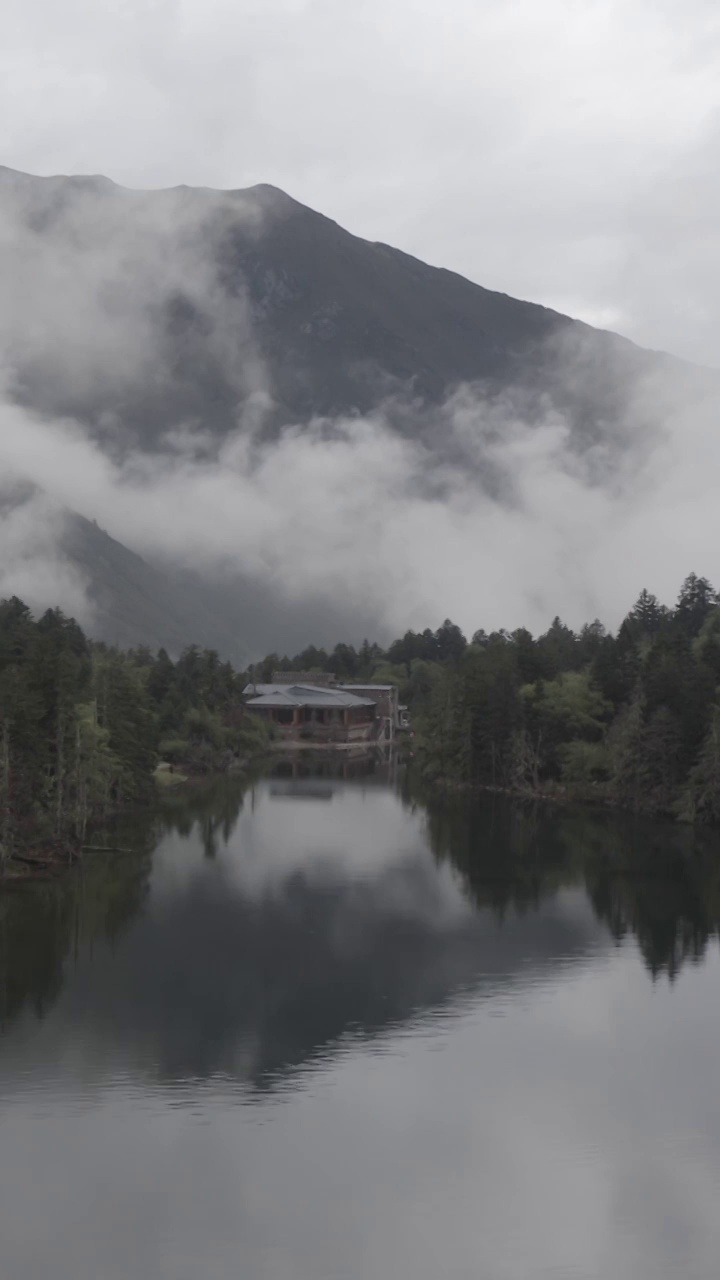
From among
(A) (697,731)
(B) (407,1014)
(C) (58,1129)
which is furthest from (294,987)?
(A) (697,731)

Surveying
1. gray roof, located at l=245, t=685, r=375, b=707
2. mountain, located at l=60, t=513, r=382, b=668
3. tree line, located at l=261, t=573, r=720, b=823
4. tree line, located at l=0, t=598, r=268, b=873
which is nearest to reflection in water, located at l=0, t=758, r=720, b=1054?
tree line, located at l=0, t=598, r=268, b=873

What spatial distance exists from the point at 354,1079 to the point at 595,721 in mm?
36665

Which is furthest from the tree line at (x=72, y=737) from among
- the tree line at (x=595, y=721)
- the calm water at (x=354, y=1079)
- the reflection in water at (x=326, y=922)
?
the tree line at (x=595, y=721)

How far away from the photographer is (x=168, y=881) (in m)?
29.9

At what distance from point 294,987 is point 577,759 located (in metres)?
30.5

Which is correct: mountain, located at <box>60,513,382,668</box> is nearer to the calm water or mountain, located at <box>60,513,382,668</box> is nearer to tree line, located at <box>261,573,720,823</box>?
tree line, located at <box>261,573,720,823</box>

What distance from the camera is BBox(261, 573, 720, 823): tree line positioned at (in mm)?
43719

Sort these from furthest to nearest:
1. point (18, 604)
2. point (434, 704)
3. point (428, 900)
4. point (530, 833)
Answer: point (434, 704), point (18, 604), point (530, 833), point (428, 900)

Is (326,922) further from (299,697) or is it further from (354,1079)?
(299,697)

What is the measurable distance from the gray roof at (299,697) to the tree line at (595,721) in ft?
47.3

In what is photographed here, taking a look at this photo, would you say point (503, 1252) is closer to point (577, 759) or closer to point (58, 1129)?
point (58, 1129)

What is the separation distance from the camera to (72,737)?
102 feet

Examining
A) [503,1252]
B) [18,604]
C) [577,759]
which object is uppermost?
[18,604]

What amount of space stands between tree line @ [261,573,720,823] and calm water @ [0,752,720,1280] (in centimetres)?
1289
